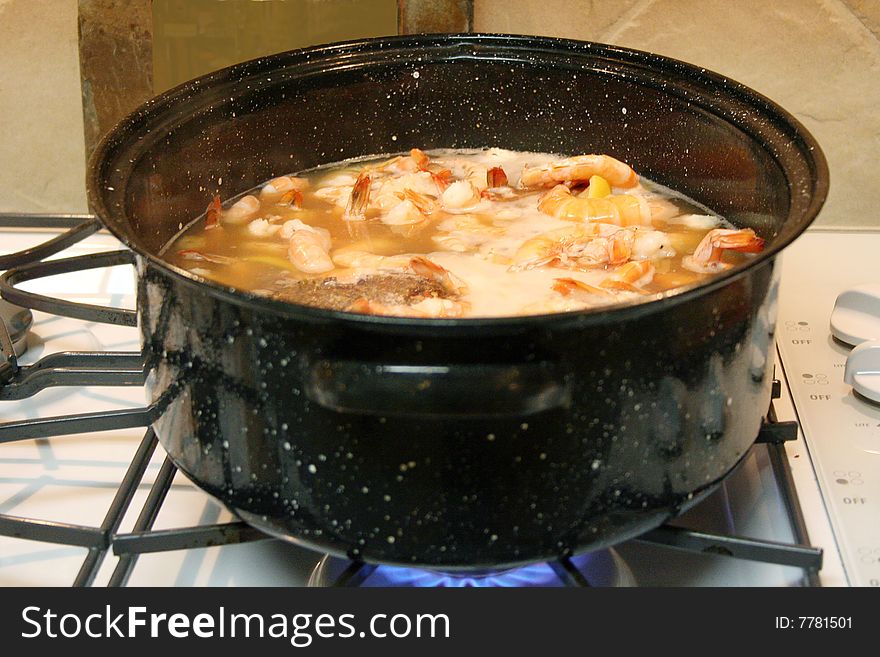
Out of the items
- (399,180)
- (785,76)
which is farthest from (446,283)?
(785,76)

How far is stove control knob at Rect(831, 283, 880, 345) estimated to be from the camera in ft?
4.13

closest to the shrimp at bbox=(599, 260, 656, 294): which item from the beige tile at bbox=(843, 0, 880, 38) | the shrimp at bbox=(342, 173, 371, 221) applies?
the shrimp at bbox=(342, 173, 371, 221)

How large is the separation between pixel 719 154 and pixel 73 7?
102 centimetres

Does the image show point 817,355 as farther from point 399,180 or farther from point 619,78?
point 399,180

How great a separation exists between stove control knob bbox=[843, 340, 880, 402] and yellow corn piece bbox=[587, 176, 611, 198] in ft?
1.21

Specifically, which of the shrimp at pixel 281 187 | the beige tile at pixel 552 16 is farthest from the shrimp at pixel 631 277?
the beige tile at pixel 552 16

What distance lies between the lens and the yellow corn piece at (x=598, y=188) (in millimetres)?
1368

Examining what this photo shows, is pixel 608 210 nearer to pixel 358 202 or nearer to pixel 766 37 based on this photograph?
pixel 358 202

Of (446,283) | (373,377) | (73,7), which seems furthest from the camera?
(73,7)

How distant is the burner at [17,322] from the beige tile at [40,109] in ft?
1.89

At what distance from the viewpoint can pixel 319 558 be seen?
0.99 metres

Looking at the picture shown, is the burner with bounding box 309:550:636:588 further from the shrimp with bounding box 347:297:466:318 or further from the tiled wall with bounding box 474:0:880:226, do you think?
the tiled wall with bounding box 474:0:880:226

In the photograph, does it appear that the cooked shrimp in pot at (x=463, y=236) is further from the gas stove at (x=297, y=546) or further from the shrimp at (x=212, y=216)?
the gas stove at (x=297, y=546)

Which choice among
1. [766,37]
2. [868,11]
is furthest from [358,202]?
[868,11]
